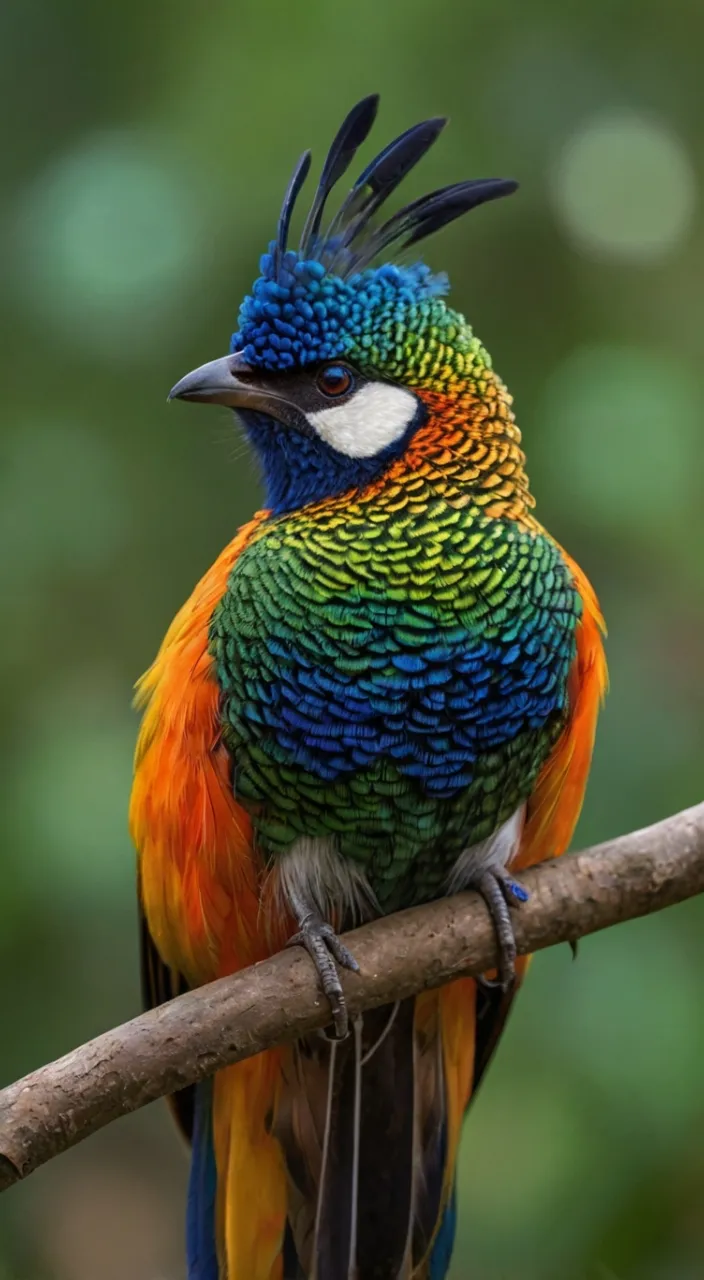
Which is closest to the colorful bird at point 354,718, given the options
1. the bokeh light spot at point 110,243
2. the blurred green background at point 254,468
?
the blurred green background at point 254,468

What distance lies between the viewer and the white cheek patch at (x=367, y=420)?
75.4 inches

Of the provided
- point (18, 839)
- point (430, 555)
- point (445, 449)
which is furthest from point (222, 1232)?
point (445, 449)

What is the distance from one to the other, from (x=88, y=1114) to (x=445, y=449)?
3.24ft

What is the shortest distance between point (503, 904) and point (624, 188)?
53.9 inches

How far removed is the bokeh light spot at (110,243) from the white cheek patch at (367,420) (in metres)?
0.57

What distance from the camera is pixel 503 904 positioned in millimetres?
1857

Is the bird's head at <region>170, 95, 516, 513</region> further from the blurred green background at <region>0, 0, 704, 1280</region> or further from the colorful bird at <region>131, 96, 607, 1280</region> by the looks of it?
the blurred green background at <region>0, 0, 704, 1280</region>

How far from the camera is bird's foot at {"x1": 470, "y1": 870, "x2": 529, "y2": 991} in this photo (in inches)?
72.3

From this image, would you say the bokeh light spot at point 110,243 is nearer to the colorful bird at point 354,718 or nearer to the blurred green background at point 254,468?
the blurred green background at point 254,468

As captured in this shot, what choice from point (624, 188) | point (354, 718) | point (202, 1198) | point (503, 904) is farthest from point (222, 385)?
point (202, 1198)

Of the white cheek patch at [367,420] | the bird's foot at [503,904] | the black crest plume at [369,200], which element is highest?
the black crest plume at [369,200]

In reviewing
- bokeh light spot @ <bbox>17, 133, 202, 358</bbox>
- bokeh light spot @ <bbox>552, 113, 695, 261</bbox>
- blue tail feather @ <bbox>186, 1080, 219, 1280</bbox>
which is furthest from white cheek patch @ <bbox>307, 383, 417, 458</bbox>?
blue tail feather @ <bbox>186, 1080, 219, 1280</bbox>

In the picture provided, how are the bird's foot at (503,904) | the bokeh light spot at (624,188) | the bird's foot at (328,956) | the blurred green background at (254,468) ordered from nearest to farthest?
the bird's foot at (328,956), the bird's foot at (503,904), the blurred green background at (254,468), the bokeh light spot at (624,188)

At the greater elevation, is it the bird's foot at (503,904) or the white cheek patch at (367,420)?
the white cheek patch at (367,420)
